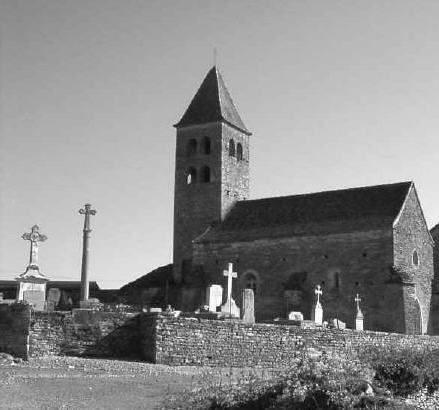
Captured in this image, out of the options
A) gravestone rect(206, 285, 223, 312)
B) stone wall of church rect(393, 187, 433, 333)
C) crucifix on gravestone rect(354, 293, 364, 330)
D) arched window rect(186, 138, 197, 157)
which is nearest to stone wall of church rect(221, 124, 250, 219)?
arched window rect(186, 138, 197, 157)

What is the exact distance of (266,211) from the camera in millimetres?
47438

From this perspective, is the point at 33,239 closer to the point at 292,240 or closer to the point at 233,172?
the point at 292,240

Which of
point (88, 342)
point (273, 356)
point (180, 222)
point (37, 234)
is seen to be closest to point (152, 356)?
point (88, 342)

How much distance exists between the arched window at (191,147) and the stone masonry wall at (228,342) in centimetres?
2967

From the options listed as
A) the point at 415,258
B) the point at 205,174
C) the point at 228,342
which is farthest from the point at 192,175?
the point at 228,342

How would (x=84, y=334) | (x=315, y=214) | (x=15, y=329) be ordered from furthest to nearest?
1. (x=315, y=214)
2. (x=84, y=334)
3. (x=15, y=329)

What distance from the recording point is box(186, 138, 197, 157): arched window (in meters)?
52.1

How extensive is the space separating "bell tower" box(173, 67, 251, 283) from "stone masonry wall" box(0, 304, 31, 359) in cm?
2893

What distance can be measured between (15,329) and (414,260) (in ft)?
92.7

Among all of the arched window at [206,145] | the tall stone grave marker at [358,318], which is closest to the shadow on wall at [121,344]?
the tall stone grave marker at [358,318]

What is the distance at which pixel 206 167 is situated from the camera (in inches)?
2015

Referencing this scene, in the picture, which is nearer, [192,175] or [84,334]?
[84,334]

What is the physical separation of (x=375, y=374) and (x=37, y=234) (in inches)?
573

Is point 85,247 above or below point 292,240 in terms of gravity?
below
